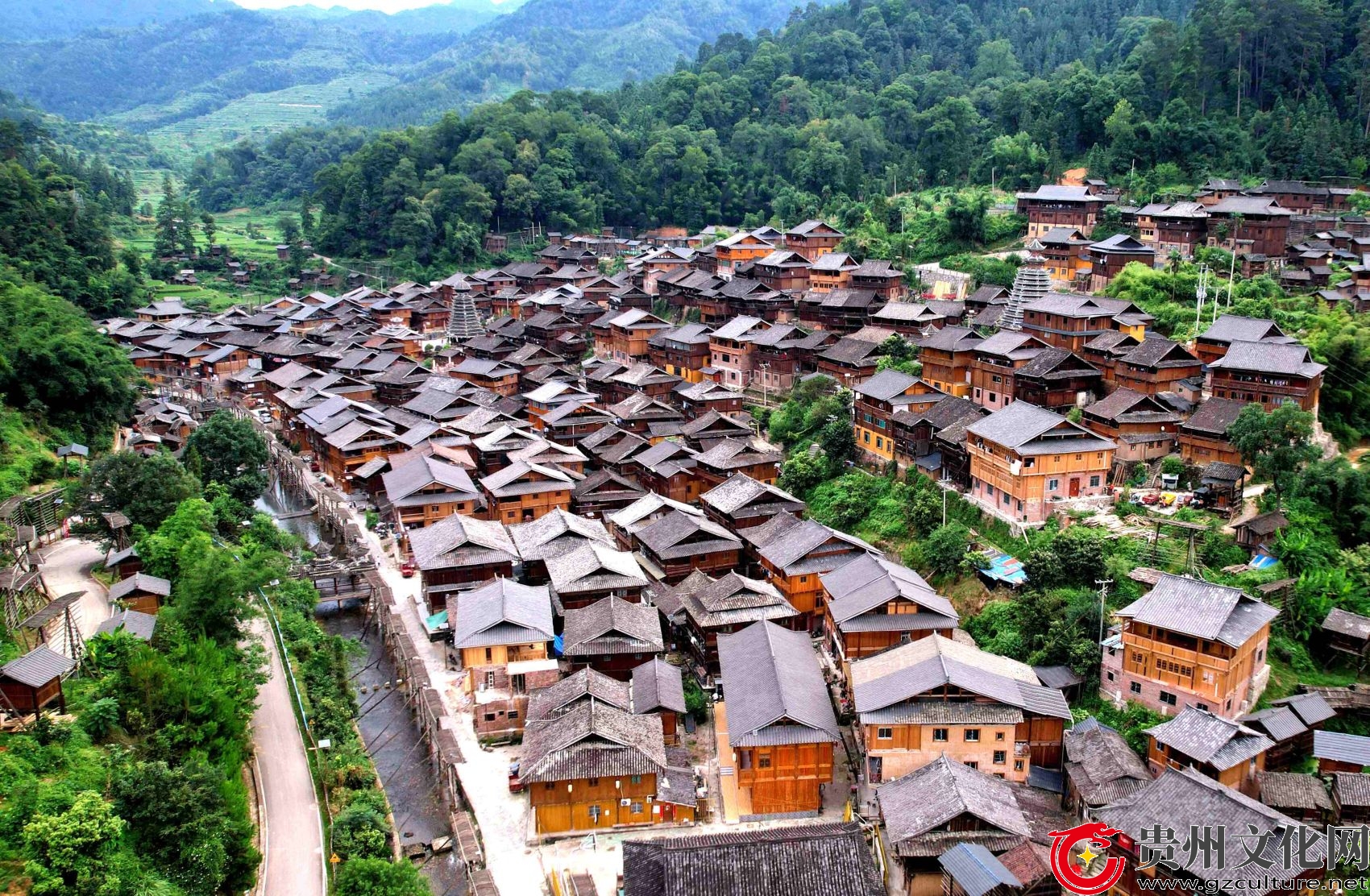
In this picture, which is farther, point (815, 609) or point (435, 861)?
point (815, 609)

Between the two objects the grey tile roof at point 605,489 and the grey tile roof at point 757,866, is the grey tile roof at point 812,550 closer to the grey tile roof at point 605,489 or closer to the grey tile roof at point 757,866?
the grey tile roof at point 605,489

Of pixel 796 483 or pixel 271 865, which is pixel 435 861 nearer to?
pixel 271 865

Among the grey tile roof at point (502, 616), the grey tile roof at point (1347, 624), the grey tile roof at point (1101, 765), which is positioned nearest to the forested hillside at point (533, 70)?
the grey tile roof at point (502, 616)

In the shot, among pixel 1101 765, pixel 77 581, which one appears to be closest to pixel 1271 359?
pixel 1101 765

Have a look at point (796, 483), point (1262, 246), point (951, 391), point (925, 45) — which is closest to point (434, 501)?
point (796, 483)

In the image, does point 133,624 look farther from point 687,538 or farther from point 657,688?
point 687,538

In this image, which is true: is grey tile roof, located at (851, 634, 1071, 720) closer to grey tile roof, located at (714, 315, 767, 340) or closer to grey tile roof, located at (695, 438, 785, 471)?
grey tile roof, located at (695, 438, 785, 471)
